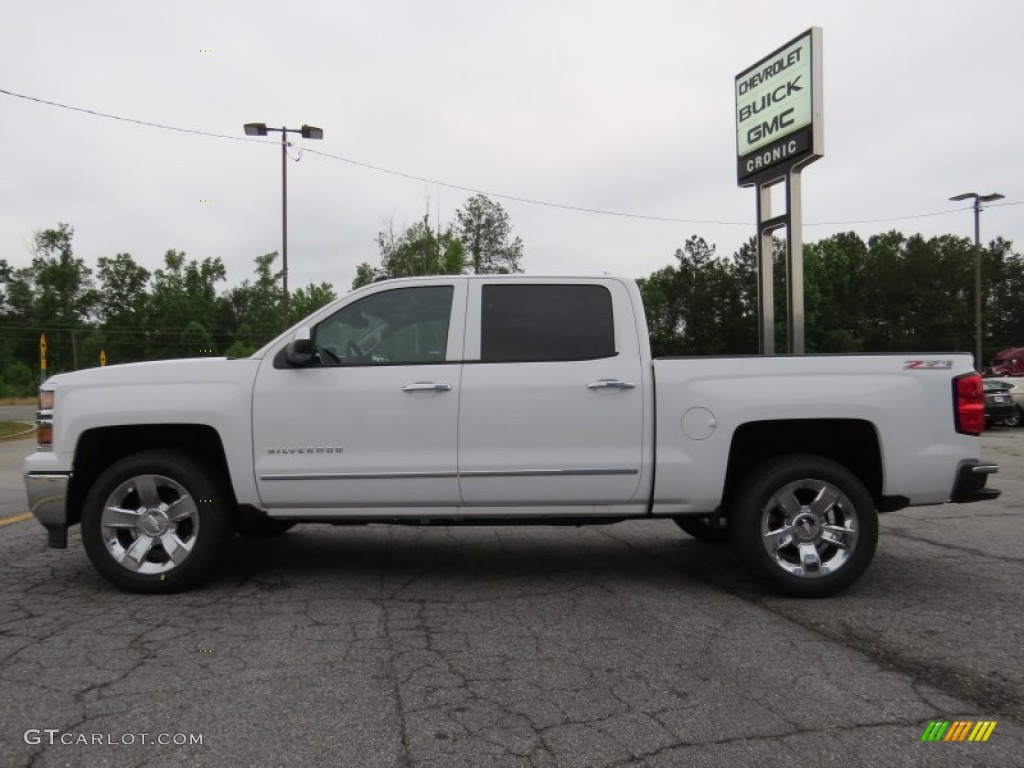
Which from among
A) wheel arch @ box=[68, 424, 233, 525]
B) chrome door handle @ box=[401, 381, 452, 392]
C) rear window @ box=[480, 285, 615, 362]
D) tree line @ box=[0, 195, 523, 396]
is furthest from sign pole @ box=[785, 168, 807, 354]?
tree line @ box=[0, 195, 523, 396]

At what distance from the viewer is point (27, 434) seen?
22.3 m

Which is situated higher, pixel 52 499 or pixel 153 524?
pixel 52 499

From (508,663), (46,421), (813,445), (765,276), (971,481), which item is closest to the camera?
(508,663)

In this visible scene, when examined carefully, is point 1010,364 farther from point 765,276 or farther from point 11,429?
point 11,429

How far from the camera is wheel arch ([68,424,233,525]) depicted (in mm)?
4891

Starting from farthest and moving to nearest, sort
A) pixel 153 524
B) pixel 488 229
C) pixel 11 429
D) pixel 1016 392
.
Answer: pixel 488 229 < pixel 11 429 < pixel 1016 392 < pixel 153 524

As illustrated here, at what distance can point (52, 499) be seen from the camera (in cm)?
479

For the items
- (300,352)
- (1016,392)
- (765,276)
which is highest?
(765,276)

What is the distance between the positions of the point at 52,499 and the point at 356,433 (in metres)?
1.92

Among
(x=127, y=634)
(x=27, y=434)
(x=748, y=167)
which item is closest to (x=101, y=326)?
(x=27, y=434)

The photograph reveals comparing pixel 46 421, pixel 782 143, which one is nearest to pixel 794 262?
pixel 782 143

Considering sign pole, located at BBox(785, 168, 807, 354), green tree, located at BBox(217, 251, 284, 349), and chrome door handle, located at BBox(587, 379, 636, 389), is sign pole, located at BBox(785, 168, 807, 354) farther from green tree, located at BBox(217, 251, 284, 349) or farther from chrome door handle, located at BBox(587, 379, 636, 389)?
green tree, located at BBox(217, 251, 284, 349)

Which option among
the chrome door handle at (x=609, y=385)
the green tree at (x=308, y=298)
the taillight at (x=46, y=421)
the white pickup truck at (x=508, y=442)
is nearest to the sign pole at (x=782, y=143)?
the white pickup truck at (x=508, y=442)

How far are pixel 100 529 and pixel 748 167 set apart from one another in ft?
36.0
